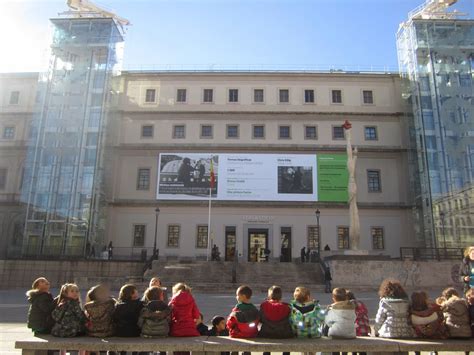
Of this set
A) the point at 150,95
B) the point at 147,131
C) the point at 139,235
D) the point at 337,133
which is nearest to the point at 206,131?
the point at 147,131

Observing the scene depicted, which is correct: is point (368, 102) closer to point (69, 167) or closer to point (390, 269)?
point (390, 269)

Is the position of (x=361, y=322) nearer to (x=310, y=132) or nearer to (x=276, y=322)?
(x=276, y=322)

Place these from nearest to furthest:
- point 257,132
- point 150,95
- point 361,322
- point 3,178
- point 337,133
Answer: point 361,322 < point 337,133 < point 257,132 < point 3,178 < point 150,95

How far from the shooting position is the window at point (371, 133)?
3328 cm

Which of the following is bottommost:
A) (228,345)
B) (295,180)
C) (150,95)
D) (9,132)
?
(228,345)

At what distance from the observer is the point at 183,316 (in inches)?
227

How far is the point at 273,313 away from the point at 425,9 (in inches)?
1359

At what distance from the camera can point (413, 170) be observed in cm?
3138

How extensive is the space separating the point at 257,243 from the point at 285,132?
9.28 metres

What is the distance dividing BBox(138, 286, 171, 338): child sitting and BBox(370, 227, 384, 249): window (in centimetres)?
2828

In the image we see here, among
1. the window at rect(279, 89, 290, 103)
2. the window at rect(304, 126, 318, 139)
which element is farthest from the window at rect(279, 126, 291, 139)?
the window at rect(279, 89, 290, 103)

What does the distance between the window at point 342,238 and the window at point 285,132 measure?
8.41 meters

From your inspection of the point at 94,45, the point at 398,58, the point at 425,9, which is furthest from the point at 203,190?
the point at 425,9

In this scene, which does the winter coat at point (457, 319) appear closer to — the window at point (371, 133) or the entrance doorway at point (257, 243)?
the entrance doorway at point (257, 243)
